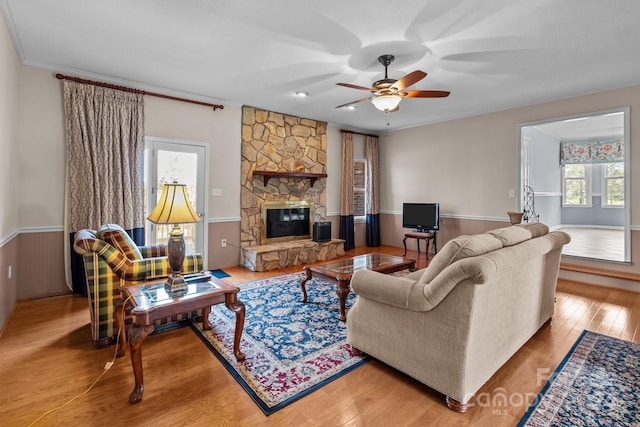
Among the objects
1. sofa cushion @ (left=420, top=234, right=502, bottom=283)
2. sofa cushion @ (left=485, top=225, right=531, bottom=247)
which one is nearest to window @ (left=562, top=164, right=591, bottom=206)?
sofa cushion @ (left=485, top=225, right=531, bottom=247)

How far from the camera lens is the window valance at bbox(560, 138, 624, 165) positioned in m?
7.62

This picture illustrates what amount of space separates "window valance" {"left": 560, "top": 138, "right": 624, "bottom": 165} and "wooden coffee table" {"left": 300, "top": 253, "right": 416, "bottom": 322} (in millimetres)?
7577

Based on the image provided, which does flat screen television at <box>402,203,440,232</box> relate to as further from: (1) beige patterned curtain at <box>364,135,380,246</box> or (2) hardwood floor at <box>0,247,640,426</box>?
(2) hardwood floor at <box>0,247,640,426</box>

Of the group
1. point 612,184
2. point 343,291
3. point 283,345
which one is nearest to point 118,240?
point 283,345

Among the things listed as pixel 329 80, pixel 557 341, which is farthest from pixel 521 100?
pixel 557 341

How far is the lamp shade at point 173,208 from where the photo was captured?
2.12 metres

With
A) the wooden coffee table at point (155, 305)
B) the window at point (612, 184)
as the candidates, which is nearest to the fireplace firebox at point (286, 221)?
the wooden coffee table at point (155, 305)

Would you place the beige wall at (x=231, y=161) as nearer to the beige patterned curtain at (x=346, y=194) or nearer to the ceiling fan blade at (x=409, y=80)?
the beige patterned curtain at (x=346, y=194)

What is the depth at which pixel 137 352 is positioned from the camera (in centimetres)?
181

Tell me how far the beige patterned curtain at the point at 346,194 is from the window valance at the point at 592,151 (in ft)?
20.5

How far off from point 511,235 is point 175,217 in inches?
92.5

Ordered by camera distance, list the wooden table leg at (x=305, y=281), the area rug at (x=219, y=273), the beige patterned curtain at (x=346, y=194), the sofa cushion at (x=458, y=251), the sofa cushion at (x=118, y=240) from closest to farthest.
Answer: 1. the sofa cushion at (x=458, y=251)
2. the sofa cushion at (x=118, y=240)
3. the wooden table leg at (x=305, y=281)
4. the area rug at (x=219, y=273)
5. the beige patterned curtain at (x=346, y=194)

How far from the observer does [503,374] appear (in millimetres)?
2084

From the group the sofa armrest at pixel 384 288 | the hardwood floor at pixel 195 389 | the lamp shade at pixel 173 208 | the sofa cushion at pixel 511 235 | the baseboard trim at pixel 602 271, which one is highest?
the lamp shade at pixel 173 208
